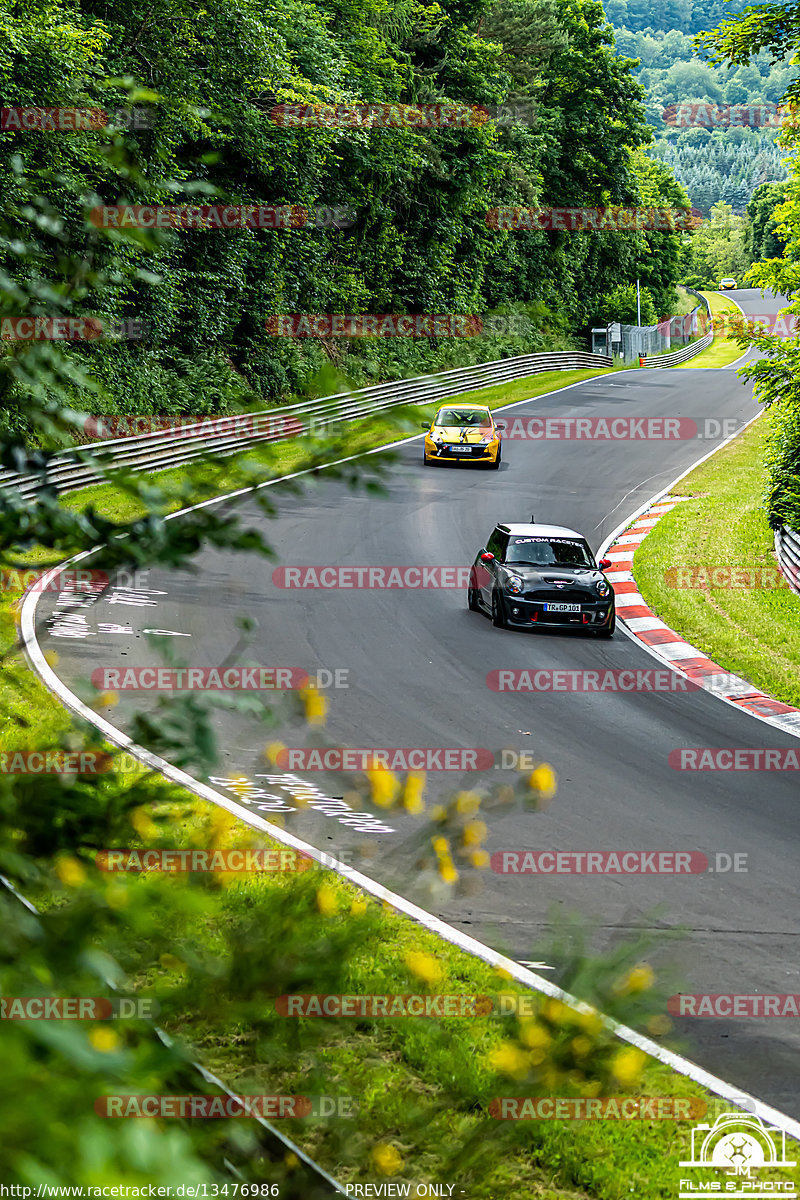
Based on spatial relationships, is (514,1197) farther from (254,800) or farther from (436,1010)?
(254,800)

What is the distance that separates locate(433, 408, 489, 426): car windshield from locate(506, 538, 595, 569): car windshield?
1299 centimetres

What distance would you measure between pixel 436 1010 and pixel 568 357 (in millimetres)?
52193

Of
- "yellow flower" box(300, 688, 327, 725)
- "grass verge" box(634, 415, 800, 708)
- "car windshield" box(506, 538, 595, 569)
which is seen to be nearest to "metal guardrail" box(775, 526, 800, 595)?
"grass verge" box(634, 415, 800, 708)

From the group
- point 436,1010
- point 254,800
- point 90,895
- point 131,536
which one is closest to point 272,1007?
point 90,895

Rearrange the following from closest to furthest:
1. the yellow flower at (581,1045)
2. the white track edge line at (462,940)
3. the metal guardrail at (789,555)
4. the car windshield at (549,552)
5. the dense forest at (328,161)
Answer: the yellow flower at (581,1045), the white track edge line at (462,940), the car windshield at (549,552), the metal guardrail at (789,555), the dense forest at (328,161)

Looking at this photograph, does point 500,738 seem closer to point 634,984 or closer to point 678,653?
point 678,653

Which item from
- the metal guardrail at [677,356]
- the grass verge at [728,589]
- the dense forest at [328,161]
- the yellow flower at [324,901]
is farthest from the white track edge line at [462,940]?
the metal guardrail at [677,356]

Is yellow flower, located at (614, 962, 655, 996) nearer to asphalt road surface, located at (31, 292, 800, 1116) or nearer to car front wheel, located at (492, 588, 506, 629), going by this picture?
asphalt road surface, located at (31, 292, 800, 1116)

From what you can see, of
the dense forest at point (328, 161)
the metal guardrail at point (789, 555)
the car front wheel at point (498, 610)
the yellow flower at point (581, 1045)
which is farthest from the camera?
the dense forest at point (328, 161)

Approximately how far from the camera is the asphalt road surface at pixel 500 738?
728 cm

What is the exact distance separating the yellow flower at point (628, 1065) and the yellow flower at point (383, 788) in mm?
684

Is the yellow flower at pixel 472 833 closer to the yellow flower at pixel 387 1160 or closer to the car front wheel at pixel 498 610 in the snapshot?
the yellow flower at pixel 387 1160

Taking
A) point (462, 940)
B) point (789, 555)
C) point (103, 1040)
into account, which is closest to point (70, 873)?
point (103, 1040)

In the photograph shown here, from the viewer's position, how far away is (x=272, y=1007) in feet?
8.23
